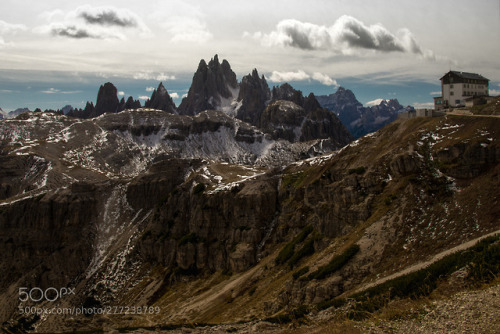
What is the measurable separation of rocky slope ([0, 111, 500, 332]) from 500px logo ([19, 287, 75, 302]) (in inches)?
81.6

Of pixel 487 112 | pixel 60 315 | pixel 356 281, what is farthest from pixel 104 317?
pixel 487 112

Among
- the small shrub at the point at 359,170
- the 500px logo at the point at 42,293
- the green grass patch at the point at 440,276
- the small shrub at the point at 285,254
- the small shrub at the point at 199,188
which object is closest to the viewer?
the green grass patch at the point at 440,276

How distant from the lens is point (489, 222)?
48.7 metres

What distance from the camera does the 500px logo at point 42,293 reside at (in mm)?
108438

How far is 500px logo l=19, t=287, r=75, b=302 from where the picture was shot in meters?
108

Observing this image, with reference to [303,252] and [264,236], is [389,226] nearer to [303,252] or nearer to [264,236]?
[303,252]

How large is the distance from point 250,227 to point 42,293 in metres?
58.9

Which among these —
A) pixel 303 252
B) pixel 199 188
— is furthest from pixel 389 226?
pixel 199 188

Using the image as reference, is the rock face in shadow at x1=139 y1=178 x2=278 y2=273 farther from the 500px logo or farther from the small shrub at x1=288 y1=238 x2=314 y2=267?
the 500px logo

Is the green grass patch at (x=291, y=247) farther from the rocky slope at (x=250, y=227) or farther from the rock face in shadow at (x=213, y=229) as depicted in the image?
the rock face in shadow at (x=213, y=229)

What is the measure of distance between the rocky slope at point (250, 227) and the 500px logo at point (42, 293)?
2.07 m

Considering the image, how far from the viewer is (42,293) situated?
111 meters

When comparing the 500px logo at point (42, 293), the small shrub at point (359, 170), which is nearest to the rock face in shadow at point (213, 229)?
the 500px logo at point (42, 293)

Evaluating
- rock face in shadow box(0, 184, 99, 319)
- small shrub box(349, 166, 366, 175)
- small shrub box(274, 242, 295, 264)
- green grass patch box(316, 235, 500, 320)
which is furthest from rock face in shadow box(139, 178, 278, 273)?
green grass patch box(316, 235, 500, 320)
